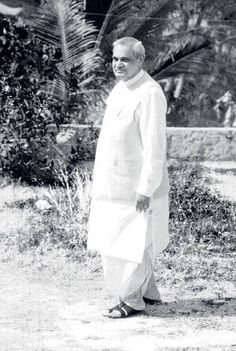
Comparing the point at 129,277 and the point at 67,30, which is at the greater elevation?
the point at 67,30

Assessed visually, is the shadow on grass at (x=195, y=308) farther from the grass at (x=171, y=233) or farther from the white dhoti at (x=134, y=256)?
the grass at (x=171, y=233)

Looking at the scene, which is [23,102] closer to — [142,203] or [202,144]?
[202,144]

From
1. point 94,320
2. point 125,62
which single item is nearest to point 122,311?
point 94,320

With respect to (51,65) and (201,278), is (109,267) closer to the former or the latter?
(201,278)

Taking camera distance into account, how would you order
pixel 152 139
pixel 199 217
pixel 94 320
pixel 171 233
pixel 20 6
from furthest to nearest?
pixel 20 6
pixel 199 217
pixel 171 233
pixel 94 320
pixel 152 139

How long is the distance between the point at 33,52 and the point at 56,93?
1.30m

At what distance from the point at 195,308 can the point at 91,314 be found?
745mm

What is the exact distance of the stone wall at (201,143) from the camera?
11.2m

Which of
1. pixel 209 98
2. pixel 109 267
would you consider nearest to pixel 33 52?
pixel 109 267

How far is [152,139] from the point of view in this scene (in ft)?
18.4

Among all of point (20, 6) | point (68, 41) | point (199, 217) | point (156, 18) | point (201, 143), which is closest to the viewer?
point (199, 217)

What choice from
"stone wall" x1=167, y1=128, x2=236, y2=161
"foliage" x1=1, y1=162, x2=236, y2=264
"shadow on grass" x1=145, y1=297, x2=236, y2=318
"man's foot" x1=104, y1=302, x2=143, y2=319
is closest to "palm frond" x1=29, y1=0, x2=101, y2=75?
"stone wall" x1=167, y1=128, x2=236, y2=161

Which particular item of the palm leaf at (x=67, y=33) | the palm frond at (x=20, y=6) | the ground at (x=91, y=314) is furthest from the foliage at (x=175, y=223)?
the palm frond at (x=20, y=6)

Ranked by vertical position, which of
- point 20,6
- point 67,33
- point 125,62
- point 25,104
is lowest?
point 25,104
